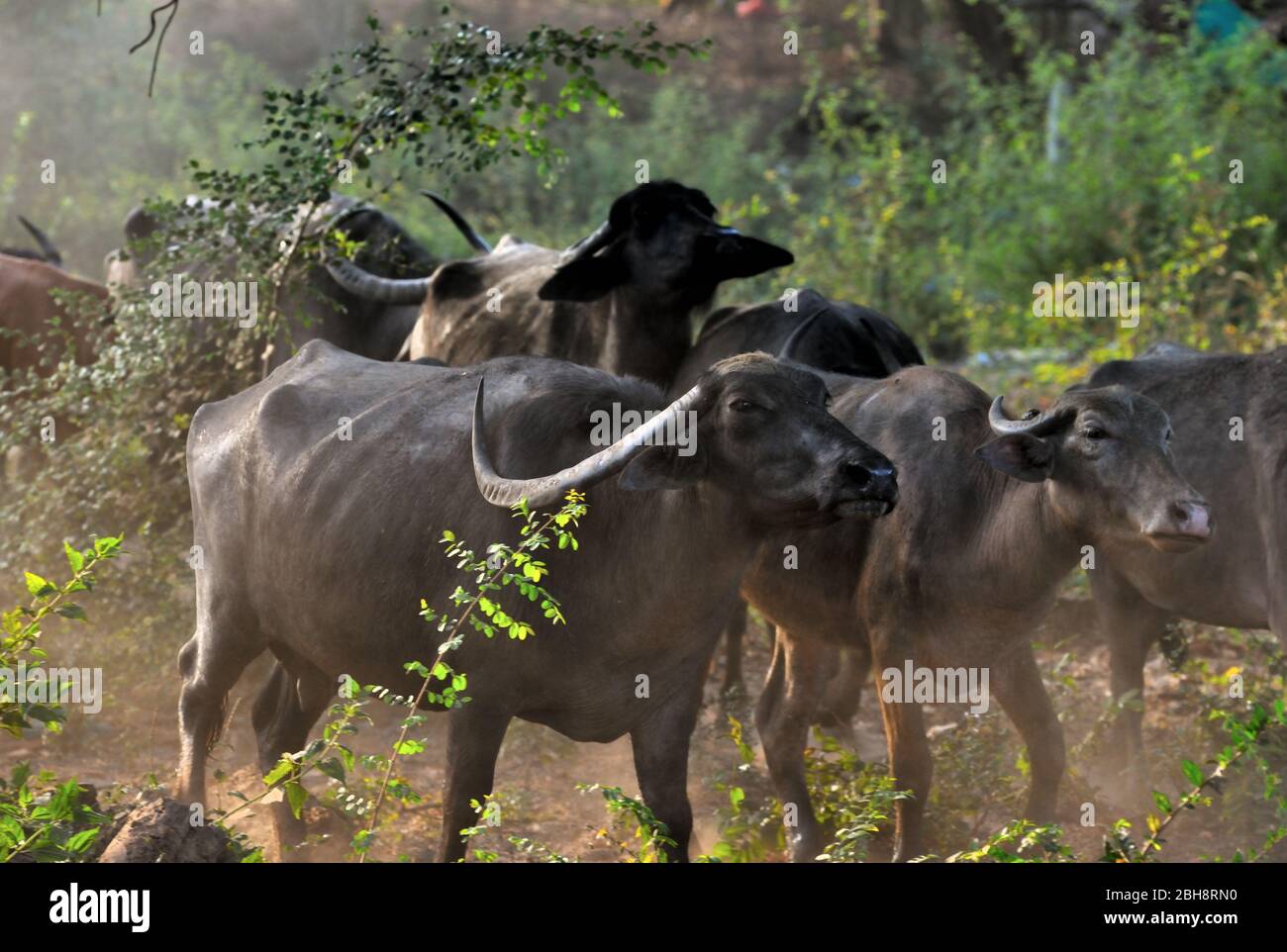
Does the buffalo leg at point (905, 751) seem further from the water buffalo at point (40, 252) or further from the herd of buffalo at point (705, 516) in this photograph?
the water buffalo at point (40, 252)

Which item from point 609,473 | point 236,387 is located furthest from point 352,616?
point 236,387

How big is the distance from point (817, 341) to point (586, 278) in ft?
3.73

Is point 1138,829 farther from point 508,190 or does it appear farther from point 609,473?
point 508,190

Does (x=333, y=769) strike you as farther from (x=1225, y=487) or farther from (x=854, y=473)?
(x=1225, y=487)

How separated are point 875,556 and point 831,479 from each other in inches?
55.9

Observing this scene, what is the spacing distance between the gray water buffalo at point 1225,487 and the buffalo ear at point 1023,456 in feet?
4.00

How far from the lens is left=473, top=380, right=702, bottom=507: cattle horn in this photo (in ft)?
17.3

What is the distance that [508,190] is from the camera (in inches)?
704

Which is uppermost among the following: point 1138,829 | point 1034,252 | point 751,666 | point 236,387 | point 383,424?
point 1034,252

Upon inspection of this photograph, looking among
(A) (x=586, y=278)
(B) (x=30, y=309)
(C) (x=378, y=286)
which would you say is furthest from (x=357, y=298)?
(B) (x=30, y=309)

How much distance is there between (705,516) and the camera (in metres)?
5.53

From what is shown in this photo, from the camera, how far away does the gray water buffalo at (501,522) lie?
5.38m

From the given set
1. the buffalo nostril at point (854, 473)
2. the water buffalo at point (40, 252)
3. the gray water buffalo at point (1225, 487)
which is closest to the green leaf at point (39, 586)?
the buffalo nostril at point (854, 473)

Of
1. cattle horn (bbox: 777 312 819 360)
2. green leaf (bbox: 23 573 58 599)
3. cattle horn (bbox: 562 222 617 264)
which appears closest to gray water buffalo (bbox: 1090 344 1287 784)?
cattle horn (bbox: 777 312 819 360)
